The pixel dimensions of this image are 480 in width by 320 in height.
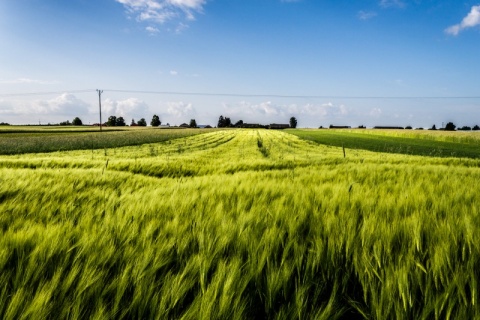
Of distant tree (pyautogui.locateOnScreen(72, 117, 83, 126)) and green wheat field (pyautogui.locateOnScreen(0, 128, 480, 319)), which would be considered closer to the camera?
green wheat field (pyautogui.locateOnScreen(0, 128, 480, 319))

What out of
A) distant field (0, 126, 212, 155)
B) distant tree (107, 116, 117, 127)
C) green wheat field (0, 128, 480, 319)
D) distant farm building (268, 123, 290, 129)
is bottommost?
distant field (0, 126, 212, 155)

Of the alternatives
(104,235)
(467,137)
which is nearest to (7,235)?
(104,235)

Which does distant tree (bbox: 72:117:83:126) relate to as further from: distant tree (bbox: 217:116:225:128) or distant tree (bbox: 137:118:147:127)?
distant tree (bbox: 217:116:225:128)

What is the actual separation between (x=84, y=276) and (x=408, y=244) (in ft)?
4.80

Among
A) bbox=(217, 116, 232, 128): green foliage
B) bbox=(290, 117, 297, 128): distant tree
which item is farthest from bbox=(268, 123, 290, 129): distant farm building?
bbox=(217, 116, 232, 128): green foliage

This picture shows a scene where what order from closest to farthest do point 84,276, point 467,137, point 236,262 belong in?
point 84,276
point 236,262
point 467,137

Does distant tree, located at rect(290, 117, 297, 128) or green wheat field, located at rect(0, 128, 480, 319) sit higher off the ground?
distant tree, located at rect(290, 117, 297, 128)

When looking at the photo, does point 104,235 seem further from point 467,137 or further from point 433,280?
point 467,137

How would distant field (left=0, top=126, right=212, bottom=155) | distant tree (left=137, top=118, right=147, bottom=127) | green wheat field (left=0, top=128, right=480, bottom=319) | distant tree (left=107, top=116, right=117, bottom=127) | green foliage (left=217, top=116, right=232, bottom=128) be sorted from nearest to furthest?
1. green wheat field (left=0, top=128, right=480, bottom=319)
2. distant field (left=0, top=126, right=212, bottom=155)
3. distant tree (left=107, top=116, right=117, bottom=127)
4. distant tree (left=137, top=118, right=147, bottom=127)
5. green foliage (left=217, top=116, right=232, bottom=128)

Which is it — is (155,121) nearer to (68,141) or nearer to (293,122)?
(293,122)

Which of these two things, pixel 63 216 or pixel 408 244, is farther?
pixel 63 216

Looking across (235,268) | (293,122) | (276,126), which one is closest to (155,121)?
(276,126)

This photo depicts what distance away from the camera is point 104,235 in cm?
→ 130

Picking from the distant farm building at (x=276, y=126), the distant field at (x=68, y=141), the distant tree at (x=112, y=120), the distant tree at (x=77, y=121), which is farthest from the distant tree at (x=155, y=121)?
the distant field at (x=68, y=141)
